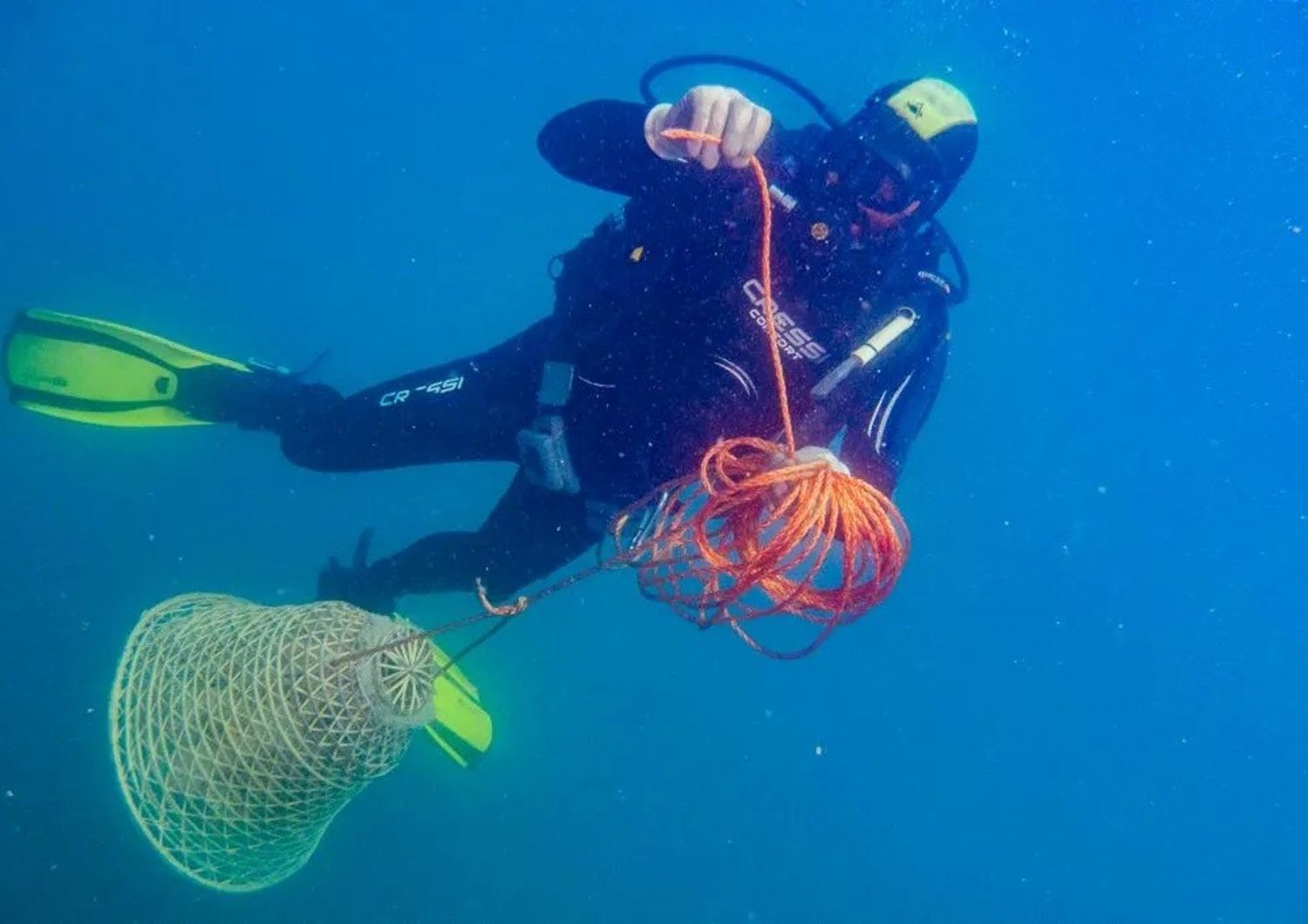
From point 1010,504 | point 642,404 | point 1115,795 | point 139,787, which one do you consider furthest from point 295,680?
point 1115,795

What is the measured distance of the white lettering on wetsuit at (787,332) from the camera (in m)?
3.56

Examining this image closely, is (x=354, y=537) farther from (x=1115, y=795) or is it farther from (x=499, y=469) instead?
(x=1115, y=795)

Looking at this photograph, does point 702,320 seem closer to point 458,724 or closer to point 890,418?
point 890,418

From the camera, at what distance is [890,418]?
12.6 ft

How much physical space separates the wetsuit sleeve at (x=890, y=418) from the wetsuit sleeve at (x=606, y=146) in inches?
53.8

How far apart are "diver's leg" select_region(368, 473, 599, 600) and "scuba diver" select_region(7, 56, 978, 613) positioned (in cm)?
1

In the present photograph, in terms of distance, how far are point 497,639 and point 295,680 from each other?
725cm

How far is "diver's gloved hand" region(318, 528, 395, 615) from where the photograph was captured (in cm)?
474

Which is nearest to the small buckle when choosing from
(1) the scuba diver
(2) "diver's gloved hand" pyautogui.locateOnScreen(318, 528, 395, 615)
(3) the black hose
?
(1) the scuba diver

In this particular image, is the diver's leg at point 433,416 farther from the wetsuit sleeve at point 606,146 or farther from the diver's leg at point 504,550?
the wetsuit sleeve at point 606,146

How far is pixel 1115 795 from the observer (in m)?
22.0

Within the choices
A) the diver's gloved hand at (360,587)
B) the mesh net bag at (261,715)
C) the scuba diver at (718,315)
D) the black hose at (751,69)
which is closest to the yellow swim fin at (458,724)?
the diver's gloved hand at (360,587)

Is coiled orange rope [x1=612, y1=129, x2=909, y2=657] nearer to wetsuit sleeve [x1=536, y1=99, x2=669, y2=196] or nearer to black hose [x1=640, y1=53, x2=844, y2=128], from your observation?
wetsuit sleeve [x1=536, y1=99, x2=669, y2=196]

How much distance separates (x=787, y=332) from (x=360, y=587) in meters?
2.81
